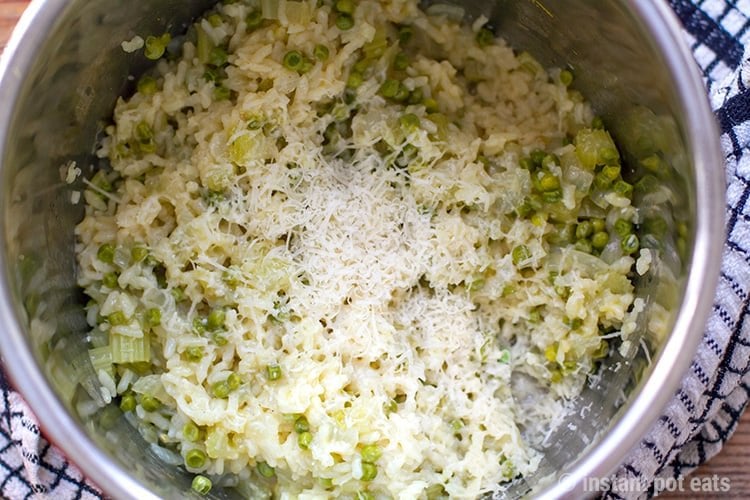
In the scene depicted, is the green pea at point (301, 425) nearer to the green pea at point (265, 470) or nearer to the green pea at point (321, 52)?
the green pea at point (265, 470)

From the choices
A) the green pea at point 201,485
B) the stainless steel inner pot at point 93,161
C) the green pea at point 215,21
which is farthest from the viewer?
the green pea at point 215,21

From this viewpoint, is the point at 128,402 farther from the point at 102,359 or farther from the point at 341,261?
the point at 341,261

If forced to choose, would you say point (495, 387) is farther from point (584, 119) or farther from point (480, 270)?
point (584, 119)

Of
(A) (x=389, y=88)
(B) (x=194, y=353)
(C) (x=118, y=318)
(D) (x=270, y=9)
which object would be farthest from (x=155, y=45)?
(B) (x=194, y=353)

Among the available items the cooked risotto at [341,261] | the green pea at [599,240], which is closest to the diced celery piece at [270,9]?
the cooked risotto at [341,261]

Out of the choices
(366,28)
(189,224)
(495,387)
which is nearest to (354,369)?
(495,387)

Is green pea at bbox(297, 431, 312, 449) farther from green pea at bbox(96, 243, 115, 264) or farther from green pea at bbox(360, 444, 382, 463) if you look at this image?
green pea at bbox(96, 243, 115, 264)

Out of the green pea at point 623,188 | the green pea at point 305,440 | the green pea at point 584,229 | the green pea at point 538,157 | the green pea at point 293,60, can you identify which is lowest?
the green pea at point 305,440
